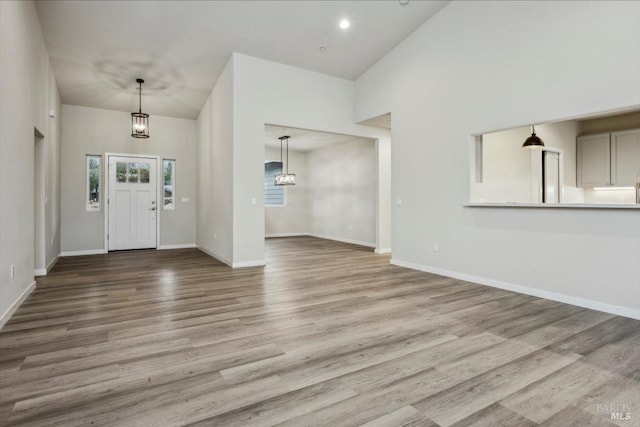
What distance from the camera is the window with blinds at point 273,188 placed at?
35.8 feet

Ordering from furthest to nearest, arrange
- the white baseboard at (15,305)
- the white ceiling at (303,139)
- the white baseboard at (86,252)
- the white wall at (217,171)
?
the white ceiling at (303,139), the white baseboard at (86,252), the white wall at (217,171), the white baseboard at (15,305)

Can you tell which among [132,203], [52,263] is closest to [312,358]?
[52,263]

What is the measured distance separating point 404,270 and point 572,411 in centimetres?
363

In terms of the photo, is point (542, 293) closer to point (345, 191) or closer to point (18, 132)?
point (18, 132)

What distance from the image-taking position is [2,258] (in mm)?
2861

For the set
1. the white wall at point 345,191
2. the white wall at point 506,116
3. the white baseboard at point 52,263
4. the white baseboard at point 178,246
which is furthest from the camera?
the white wall at point 345,191

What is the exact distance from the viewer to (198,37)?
194 inches

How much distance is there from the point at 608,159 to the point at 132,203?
10056mm

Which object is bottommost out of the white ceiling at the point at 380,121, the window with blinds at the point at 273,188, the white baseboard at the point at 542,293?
the white baseboard at the point at 542,293

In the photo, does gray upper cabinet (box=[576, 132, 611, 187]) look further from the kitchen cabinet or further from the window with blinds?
the window with blinds

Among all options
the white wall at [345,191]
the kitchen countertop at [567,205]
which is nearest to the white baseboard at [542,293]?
the kitchen countertop at [567,205]

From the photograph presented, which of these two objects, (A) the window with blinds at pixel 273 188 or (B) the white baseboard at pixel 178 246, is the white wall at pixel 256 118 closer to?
(B) the white baseboard at pixel 178 246

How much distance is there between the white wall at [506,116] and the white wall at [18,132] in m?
5.04

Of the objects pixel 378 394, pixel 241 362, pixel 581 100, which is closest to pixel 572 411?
pixel 378 394
